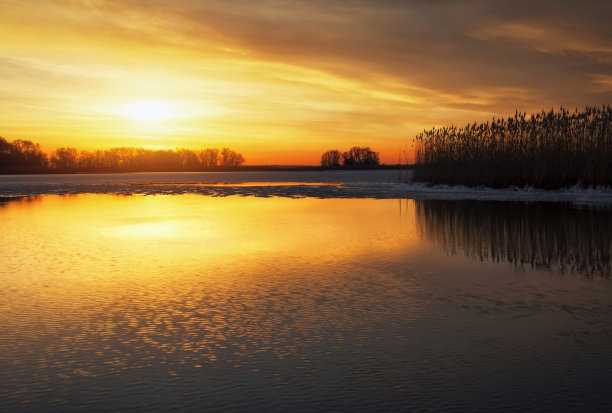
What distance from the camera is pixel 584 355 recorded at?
6.07 m

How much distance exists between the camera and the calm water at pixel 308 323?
5109mm

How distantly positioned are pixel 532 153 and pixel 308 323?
30660 millimetres

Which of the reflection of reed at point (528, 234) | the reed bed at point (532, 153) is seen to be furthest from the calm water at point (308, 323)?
the reed bed at point (532, 153)

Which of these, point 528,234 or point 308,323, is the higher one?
point 528,234

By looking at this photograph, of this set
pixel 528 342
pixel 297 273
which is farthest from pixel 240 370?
pixel 297 273

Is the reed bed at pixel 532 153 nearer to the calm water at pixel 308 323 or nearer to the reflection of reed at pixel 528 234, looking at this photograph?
the reflection of reed at pixel 528 234

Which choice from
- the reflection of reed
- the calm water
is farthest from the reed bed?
the calm water

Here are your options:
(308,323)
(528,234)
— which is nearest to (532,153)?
Result: (528,234)

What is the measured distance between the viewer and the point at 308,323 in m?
7.34

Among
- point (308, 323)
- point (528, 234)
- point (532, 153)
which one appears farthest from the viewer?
point (532, 153)

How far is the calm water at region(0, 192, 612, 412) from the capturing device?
5109 millimetres

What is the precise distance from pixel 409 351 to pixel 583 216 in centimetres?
1718

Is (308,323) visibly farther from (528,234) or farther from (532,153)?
(532,153)

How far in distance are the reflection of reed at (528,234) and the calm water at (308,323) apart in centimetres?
12
